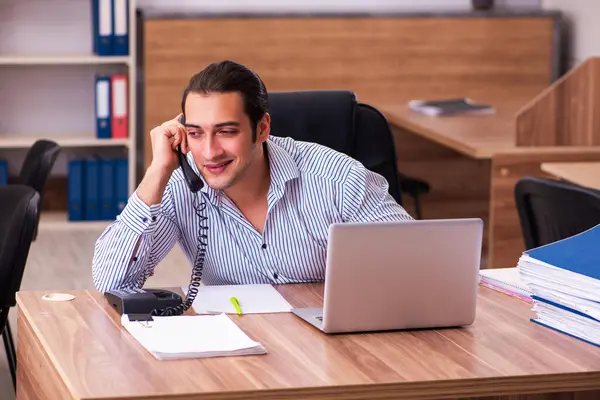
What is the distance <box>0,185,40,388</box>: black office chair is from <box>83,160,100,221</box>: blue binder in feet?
9.26

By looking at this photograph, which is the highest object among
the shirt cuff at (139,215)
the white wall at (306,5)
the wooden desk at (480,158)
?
the white wall at (306,5)

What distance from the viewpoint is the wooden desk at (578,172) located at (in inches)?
148

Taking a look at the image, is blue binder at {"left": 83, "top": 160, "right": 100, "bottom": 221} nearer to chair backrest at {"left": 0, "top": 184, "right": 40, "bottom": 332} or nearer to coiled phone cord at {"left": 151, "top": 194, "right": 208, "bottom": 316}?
chair backrest at {"left": 0, "top": 184, "right": 40, "bottom": 332}

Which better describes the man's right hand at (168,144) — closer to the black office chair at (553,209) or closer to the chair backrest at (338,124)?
the chair backrest at (338,124)

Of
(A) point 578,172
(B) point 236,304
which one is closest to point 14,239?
(B) point 236,304

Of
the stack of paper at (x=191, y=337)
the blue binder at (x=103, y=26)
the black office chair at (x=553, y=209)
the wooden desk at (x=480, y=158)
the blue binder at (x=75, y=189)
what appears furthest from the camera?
the blue binder at (x=75, y=189)

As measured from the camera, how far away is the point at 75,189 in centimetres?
606

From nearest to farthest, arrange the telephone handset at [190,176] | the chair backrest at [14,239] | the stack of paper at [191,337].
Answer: the stack of paper at [191,337] < the telephone handset at [190,176] < the chair backrest at [14,239]

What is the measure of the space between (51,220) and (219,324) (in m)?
4.12

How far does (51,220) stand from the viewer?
20.2ft

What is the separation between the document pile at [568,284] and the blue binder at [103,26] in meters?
4.05

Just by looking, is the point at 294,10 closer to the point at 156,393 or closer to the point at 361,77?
the point at 361,77

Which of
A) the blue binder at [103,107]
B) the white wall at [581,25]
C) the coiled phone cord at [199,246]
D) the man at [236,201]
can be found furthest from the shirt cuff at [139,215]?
the white wall at [581,25]

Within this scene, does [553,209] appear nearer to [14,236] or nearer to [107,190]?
[14,236]
